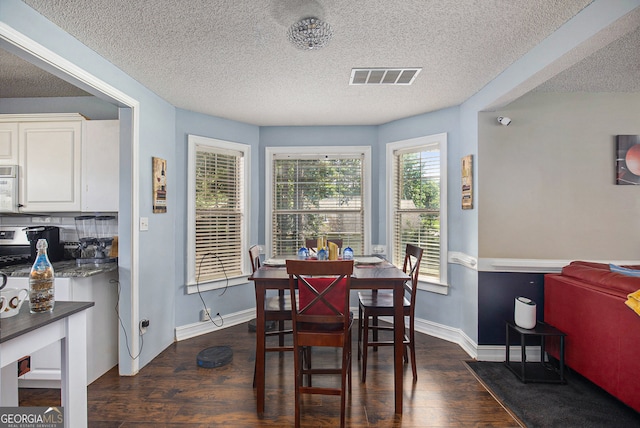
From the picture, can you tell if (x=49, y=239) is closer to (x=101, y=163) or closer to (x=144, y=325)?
(x=101, y=163)

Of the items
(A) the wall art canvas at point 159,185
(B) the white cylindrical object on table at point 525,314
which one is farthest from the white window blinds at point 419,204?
(A) the wall art canvas at point 159,185

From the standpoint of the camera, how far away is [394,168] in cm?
409

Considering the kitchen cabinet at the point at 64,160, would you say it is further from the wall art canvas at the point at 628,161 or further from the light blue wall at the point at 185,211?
the wall art canvas at the point at 628,161

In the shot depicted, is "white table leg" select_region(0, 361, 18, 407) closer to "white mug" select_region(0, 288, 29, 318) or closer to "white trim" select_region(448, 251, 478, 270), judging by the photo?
"white mug" select_region(0, 288, 29, 318)

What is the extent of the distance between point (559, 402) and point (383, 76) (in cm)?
287

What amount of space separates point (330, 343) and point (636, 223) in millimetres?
3350

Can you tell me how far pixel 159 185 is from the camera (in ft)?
10.4

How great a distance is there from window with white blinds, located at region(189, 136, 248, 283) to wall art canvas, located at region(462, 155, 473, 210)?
2.62 meters

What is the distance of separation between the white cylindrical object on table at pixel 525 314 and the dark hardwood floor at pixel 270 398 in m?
0.64

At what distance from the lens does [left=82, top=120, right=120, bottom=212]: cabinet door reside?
9.46 ft

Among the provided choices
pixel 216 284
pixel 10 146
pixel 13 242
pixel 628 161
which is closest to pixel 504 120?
pixel 628 161

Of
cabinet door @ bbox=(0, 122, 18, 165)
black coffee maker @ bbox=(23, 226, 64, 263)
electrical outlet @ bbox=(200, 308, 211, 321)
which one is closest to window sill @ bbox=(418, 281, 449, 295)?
electrical outlet @ bbox=(200, 308, 211, 321)

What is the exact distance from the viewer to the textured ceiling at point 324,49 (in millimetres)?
1854

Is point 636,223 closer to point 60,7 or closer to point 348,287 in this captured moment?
point 348,287
